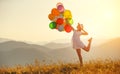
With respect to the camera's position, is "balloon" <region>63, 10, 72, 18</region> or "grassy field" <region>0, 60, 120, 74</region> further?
"balloon" <region>63, 10, 72, 18</region>

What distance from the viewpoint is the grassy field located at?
3.78 metres

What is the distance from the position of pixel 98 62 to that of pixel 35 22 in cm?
93

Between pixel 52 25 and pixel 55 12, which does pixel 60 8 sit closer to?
pixel 55 12

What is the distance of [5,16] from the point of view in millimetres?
4184

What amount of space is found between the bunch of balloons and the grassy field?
446 mm

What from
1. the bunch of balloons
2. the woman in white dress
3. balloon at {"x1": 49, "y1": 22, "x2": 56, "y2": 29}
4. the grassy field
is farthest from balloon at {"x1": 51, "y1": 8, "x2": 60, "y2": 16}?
the grassy field

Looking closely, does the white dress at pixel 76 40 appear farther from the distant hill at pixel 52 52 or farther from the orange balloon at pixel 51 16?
the orange balloon at pixel 51 16

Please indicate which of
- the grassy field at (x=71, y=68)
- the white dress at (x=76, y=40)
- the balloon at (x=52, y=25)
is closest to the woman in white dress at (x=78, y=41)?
the white dress at (x=76, y=40)

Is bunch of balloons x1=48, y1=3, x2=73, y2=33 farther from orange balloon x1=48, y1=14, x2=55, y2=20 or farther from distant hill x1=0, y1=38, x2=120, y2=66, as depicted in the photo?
distant hill x1=0, y1=38, x2=120, y2=66

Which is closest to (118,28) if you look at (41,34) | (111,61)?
(111,61)

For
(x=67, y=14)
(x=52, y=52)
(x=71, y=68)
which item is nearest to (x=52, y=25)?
(x=67, y=14)

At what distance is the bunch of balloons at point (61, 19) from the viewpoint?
154 inches

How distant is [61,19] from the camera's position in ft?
12.9

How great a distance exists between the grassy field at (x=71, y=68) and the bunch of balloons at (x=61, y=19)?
0.45 metres
